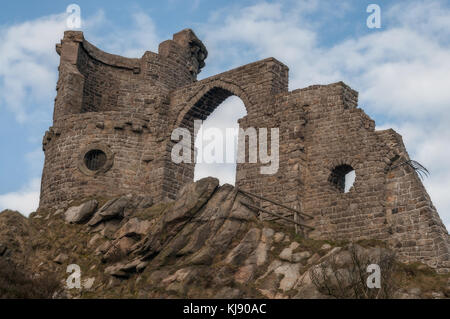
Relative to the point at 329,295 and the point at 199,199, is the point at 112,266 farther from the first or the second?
the point at 329,295

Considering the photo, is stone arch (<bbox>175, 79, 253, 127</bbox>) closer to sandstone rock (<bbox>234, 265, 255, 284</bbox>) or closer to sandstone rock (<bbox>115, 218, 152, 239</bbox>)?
sandstone rock (<bbox>115, 218, 152, 239</bbox>)

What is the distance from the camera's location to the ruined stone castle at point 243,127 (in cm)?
1881

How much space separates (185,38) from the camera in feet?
97.0

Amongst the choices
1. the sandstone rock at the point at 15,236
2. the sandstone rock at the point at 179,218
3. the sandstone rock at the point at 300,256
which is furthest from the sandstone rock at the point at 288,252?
the sandstone rock at the point at 15,236

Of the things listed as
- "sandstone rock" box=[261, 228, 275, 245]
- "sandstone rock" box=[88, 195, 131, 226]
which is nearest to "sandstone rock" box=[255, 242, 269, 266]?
"sandstone rock" box=[261, 228, 275, 245]

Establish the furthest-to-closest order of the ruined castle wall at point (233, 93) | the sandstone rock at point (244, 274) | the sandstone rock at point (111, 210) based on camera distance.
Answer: the sandstone rock at point (111, 210), the ruined castle wall at point (233, 93), the sandstone rock at point (244, 274)

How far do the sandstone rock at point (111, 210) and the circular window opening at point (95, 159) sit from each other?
7.74 feet

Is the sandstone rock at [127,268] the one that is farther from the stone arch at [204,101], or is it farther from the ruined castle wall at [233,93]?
the stone arch at [204,101]

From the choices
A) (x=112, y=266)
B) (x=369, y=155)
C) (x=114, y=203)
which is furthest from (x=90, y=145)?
(x=369, y=155)

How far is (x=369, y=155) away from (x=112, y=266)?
829cm

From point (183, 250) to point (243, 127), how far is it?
545 centimetres

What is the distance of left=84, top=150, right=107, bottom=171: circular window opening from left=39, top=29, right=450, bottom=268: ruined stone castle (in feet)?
0.12

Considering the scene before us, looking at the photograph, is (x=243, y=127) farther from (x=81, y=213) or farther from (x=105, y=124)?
(x=81, y=213)

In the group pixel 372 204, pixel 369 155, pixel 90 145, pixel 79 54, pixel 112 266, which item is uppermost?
pixel 79 54
